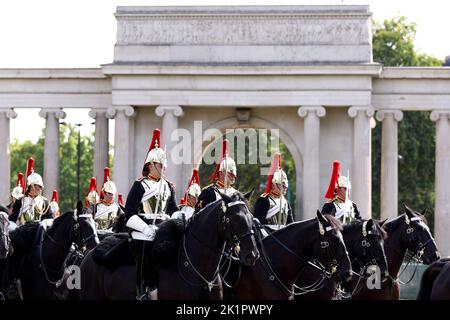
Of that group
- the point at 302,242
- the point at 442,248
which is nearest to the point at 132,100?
the point at 442,248

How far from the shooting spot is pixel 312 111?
6141cm

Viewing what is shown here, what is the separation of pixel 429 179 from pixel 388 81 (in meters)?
26.7

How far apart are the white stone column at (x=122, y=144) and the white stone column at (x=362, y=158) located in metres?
9.27

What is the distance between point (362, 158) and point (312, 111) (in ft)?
9.40

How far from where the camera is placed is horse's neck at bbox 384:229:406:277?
90.8 feet

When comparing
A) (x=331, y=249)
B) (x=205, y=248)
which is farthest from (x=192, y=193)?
(x=205, y=248)

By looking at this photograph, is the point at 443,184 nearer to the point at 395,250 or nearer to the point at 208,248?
the point at 395,250

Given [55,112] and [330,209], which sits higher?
[55,112]

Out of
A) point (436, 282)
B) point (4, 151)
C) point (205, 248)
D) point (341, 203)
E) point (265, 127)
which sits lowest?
point (436, 282)

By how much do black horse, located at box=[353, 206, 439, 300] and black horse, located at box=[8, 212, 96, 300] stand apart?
5.63 m

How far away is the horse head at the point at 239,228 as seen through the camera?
21500mm

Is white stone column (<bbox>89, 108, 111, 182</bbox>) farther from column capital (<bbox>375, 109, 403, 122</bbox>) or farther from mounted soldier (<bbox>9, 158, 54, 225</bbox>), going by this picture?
mounted soldier (<bbox>9, 158, 54, 225</bbox>)

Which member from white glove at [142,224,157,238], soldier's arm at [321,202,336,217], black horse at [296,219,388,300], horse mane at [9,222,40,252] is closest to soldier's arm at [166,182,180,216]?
white glove at [142,224,157,238]
